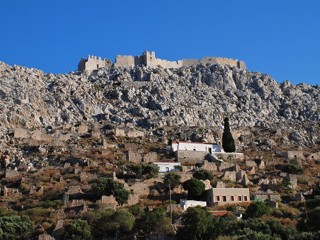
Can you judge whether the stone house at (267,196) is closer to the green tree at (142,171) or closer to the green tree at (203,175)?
the green tree at (203,175)

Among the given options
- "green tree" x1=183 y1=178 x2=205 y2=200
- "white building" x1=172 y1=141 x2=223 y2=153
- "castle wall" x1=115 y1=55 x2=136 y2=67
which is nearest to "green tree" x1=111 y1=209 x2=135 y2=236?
"green tree" x1=183 y1=178 x2=205 y2=200

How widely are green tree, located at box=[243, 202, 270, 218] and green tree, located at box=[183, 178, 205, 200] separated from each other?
5735mm

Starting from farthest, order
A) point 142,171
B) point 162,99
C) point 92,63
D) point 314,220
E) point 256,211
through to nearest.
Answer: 1. point 92,63
2. point 162,99
3. point 142,171
4. point 256,211
5. point 314,220

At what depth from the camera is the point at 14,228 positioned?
1745 inches

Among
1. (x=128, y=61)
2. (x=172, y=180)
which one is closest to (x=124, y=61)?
(x=128, y=61)

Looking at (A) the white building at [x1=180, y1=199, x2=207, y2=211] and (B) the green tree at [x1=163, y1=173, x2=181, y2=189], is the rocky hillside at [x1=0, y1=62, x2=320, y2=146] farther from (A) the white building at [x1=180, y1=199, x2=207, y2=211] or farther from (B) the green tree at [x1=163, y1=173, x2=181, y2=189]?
(A) the white building at [x1=180, y1=199, x2=207, y2=211]

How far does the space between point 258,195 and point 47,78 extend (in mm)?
46144

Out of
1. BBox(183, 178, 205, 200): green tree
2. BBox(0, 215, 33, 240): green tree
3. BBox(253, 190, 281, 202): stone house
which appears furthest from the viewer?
BBox(253, 190, 281, 202): stone house

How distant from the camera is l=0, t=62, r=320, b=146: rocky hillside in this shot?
83.1 meters

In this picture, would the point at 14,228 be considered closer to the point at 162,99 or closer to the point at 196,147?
the point at 196,147

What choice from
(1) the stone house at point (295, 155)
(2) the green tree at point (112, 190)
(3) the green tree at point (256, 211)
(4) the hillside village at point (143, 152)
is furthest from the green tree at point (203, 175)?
(1) the stone house at point (295, 155)

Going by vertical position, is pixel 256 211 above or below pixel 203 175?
below

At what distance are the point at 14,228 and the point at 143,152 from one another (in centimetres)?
2672

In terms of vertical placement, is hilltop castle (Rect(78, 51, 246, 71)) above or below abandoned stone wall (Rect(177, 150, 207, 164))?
above
